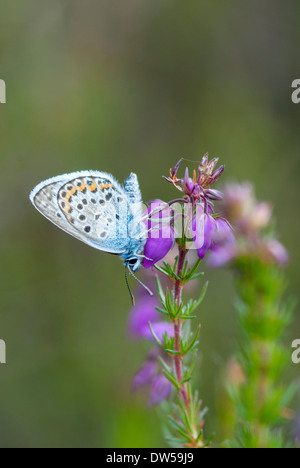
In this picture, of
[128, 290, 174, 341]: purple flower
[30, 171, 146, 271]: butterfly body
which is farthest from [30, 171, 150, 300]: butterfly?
[128, 290, 174, 341]: purple flower

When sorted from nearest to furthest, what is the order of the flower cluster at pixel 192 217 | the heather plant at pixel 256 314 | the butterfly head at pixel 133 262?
the flower cluster at pixel 192 217 → the butterfly head at pixel 133 262 → the heather plant at pixel 256 314

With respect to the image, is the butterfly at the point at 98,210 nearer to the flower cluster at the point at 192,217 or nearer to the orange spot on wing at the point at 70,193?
the orange spot on wing at the point at 70,193

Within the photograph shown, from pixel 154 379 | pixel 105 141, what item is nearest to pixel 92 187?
pixel 154 379

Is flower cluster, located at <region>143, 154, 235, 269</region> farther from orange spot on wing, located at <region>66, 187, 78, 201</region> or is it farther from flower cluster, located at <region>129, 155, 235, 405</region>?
orange spot on wing, located at <region>66, 187, 78, 201</region>

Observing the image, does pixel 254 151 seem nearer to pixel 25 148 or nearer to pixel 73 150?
pixel 73 150

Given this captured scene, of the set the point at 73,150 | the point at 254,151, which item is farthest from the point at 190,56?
the point at 73,150

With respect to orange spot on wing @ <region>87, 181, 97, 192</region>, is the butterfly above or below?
below

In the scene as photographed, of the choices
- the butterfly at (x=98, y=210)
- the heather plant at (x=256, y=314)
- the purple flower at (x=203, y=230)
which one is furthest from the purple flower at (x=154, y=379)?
the purple flower at (x=203, y=230)
